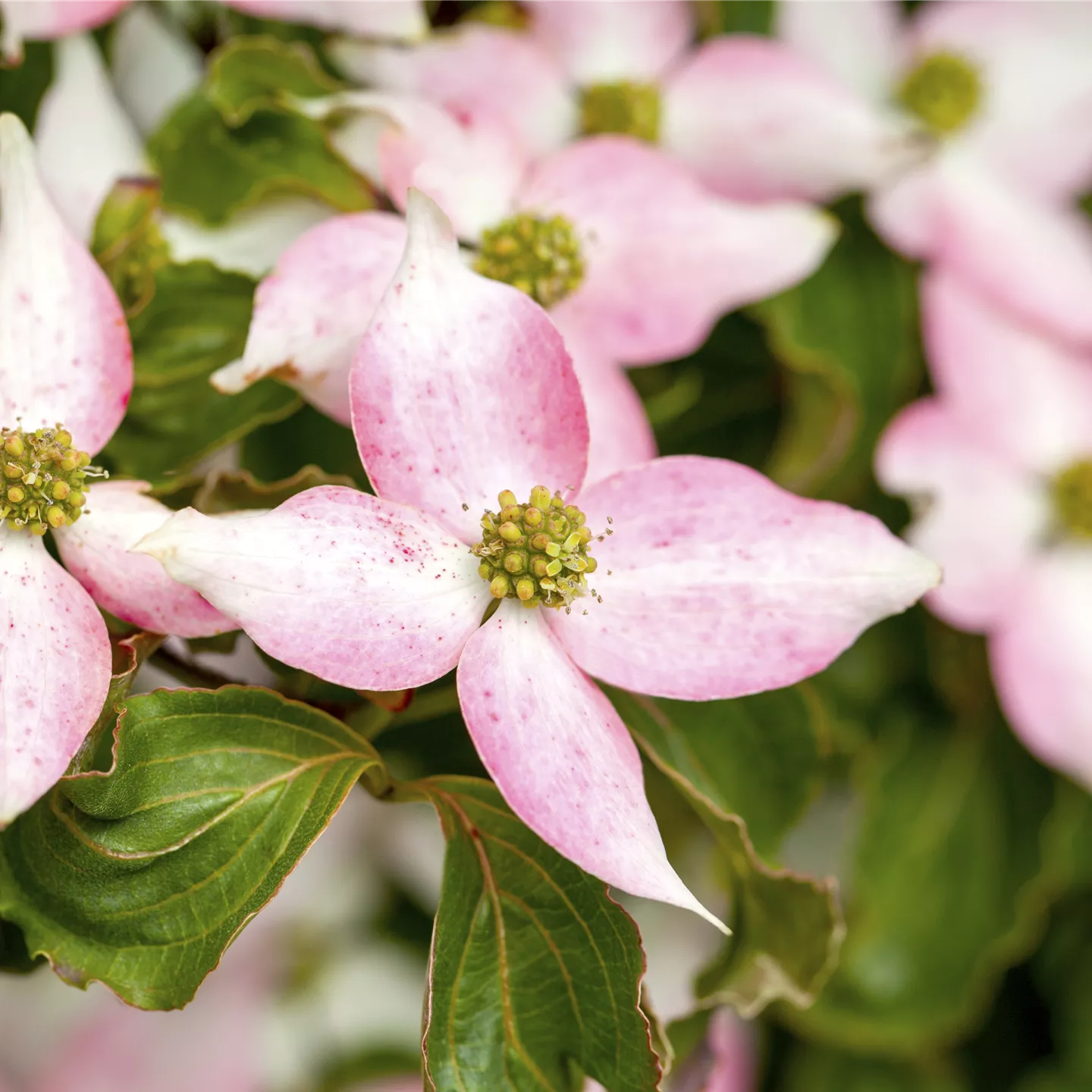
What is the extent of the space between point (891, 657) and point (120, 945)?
511mm

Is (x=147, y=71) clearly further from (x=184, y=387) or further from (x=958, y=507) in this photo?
(x=958, y=507)

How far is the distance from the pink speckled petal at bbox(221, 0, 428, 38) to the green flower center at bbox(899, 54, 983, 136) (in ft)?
1.00

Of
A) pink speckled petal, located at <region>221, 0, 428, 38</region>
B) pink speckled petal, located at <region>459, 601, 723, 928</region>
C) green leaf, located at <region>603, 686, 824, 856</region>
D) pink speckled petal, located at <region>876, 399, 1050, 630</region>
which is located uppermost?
pink speckled petal, located at <region>221, 0, 428, 38</region>

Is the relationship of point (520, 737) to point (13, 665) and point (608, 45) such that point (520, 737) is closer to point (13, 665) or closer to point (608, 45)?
point (13, 665)

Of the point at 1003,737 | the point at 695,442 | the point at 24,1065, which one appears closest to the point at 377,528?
the point at 695,442

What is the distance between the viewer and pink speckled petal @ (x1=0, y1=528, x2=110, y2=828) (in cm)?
32

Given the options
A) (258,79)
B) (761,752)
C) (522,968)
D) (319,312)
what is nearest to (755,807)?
(761,752)

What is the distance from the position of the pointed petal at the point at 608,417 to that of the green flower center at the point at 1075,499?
0.97 ft

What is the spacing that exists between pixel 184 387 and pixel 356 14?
180 millimetres

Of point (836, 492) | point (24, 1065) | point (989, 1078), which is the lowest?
point (989, 1078)

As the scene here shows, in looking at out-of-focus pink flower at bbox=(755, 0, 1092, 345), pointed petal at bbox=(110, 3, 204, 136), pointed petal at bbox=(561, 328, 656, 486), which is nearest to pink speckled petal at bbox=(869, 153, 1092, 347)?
out-of-focus pink flower at bbox=(755, 0, 1092, 345)

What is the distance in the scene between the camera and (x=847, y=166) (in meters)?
0.61

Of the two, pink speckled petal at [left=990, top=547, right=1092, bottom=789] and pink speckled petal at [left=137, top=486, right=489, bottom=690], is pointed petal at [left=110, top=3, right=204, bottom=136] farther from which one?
pink speckled petal at [left=990, top=547, right=1092, bottom=789]

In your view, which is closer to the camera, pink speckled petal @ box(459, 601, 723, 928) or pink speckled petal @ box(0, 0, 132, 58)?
pink speckled petal @ box(459, 601, 723, 928)
